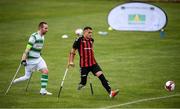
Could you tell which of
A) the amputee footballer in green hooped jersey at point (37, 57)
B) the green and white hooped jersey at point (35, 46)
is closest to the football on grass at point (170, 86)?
the amputee footballer in green hooped jersey at point (37, 57)

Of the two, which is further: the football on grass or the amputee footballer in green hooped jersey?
the football on grass

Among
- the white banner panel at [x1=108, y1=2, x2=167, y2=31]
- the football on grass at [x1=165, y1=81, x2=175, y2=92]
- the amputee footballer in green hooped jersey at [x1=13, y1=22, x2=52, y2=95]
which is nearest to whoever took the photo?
the amputee footballer in green hooped jersey at [x1=13, y1=22, x2=52, y2=95]

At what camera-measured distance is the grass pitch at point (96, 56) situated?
67.3ft

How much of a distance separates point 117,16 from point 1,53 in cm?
789

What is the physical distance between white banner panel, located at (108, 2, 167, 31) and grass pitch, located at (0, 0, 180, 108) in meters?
0.52

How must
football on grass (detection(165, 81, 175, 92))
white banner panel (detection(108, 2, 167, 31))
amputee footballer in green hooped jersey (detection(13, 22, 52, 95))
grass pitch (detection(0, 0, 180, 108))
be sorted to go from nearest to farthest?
grass pitch (detection(0, 0, 180, 108))
amputee footballer in green hooped jersey (detection(13, 22, 52, 95))
football on grass (detection(165, 81, 175, 92))
white banner panel (detection(108, 2, 167, 31))

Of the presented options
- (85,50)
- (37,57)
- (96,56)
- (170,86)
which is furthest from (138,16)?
(37,57)

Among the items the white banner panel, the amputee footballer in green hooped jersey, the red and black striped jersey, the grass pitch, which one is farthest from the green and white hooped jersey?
the white banner panel

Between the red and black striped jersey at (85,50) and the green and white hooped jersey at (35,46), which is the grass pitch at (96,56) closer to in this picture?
the red and black striped jersey at (85,50)

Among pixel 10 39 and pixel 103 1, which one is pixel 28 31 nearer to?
pixel 10 39

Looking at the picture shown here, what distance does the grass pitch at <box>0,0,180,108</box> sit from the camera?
20.5m

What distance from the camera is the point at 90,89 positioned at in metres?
22.3

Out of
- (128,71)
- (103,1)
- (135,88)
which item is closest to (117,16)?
(128,71)

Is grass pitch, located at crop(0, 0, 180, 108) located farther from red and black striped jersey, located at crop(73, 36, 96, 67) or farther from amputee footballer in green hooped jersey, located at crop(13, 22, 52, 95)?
red and black striped jersey, located at crop(73, 36, 96, 67)
